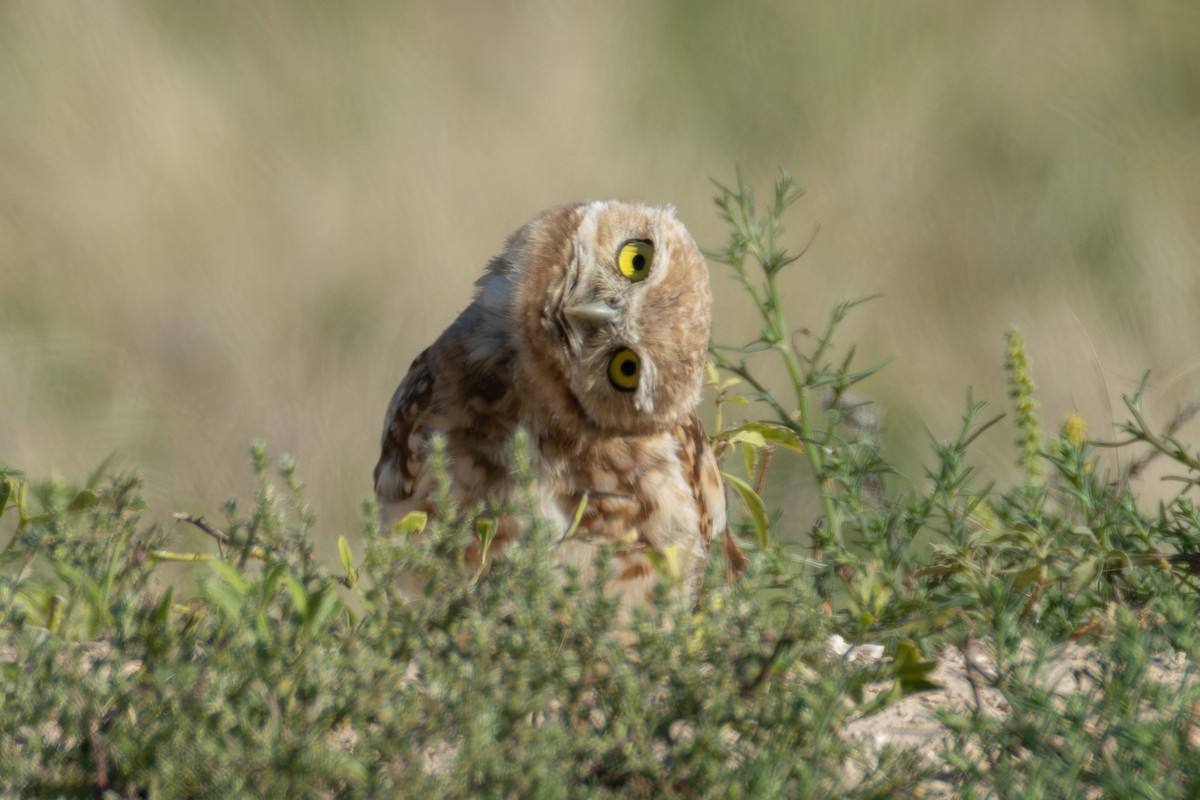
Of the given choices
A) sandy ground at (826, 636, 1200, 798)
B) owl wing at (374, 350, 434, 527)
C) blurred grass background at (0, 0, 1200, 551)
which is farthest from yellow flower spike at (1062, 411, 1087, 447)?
blurred grass background at (0, 0, 1200, 551)

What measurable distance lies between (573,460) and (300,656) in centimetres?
137

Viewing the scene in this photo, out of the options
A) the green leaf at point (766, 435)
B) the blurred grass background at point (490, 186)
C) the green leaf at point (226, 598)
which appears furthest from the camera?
the blurred grass background at point (490, 186)

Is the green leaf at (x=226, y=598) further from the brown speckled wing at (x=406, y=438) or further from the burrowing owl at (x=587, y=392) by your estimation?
the brown speckled wing at (x=406, y=438)

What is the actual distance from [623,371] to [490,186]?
417 centimetres

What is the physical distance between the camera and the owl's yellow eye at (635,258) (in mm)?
2777

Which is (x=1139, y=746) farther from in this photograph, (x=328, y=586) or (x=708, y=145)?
(x=708, y=145)

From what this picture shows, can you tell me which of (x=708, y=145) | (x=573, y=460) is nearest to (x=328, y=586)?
(x=573, y=460)

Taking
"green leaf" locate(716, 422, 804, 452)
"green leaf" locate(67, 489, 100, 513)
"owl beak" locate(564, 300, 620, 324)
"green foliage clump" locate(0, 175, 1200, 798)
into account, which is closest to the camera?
"green foliage clump" locate(0, 175, 1200, 798)

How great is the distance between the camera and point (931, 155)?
7.48 metres

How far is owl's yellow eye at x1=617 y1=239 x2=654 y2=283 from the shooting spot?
2.78 metres

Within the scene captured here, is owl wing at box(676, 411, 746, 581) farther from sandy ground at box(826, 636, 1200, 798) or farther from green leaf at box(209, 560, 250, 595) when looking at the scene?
green leaf at box(209, 560, 250, 595)

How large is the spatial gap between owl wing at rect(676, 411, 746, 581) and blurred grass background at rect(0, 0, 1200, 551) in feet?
7.06

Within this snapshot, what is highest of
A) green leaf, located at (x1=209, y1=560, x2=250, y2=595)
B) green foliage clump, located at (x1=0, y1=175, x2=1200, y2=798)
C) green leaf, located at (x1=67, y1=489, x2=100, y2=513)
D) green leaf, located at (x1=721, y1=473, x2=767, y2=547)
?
green leaf, located at (x1=721, y1=473, x2=767, y2=547)

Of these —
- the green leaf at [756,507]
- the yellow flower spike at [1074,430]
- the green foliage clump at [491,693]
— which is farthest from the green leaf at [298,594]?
the yellow flower spike at [1074,430]
